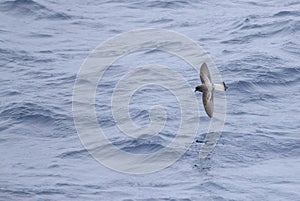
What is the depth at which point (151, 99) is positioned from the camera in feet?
71.8

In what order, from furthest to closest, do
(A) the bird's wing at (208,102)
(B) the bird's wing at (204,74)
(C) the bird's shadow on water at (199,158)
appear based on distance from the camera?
(C) the bird's shadow on water at (199,158)
(B) the bird's wing at (204,74)
(A) the bird's wing at (208,102)

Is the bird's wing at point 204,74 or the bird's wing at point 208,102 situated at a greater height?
the bird's wing at point 204,74

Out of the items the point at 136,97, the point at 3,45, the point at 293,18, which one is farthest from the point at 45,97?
the point at 293,18

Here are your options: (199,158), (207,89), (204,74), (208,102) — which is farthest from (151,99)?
(208,102)

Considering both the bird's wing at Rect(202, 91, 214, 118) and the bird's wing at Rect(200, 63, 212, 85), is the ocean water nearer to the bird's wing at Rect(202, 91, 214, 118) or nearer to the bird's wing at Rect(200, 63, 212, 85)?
the bird's wing at Rect(202, 91, 214, 118)

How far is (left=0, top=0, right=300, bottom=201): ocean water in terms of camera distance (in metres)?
17.4

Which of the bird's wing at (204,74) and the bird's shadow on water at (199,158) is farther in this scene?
the bird's shadow on water at (199,158)

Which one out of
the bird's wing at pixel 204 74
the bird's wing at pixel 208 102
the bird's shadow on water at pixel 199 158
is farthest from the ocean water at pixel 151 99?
the bird's wing at pixel 204 74

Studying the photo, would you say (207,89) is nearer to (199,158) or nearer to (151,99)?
(199,158)

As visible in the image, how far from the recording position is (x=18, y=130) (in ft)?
66.7

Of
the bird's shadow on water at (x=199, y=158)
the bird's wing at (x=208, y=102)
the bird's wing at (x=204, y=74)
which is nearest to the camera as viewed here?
the bird's wing at (x=208, y=102)

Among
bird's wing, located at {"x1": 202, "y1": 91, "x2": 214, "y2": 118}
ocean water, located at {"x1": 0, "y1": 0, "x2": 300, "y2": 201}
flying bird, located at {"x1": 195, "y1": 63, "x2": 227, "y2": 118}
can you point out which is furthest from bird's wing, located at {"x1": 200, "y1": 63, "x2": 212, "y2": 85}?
ocean water, located at {"x1": 0, "y1": 0, "x2": 300, "y2": 201}

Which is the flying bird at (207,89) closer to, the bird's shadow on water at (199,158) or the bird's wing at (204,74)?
the bird's wing at (204,74)

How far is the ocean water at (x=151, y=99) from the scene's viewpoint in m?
17.4
